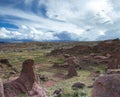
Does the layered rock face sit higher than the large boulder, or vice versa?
the large boulder

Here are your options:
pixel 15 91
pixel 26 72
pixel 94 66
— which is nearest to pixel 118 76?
pixel 15 91

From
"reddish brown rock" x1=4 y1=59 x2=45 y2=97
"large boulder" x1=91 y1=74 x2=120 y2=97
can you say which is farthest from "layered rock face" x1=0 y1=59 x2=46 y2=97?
"large boulder" x1=91 y1=74 x2=120 y2=97

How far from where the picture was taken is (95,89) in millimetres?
14922

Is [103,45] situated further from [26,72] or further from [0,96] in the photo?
[0,96]

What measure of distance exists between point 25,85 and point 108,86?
17301 mm

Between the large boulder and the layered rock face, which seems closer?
the large boulder

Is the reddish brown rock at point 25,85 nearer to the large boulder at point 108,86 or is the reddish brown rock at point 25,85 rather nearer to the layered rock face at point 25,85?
the layered rock face at point 25,85

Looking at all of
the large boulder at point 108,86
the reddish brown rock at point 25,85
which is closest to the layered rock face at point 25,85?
the reddish brown rock at point 25,85

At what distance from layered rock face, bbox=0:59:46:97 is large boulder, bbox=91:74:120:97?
12941mm

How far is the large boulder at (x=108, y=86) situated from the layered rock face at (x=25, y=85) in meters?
12.9

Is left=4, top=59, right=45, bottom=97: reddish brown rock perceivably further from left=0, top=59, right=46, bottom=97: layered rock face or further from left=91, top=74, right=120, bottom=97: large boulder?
left=91, top=74, right=120, bottom=97: large boulder

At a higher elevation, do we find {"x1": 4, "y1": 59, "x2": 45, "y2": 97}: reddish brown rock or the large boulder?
the large boulder

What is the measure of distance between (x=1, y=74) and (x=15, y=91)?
2481 centimetres

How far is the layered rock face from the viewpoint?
27562mm
